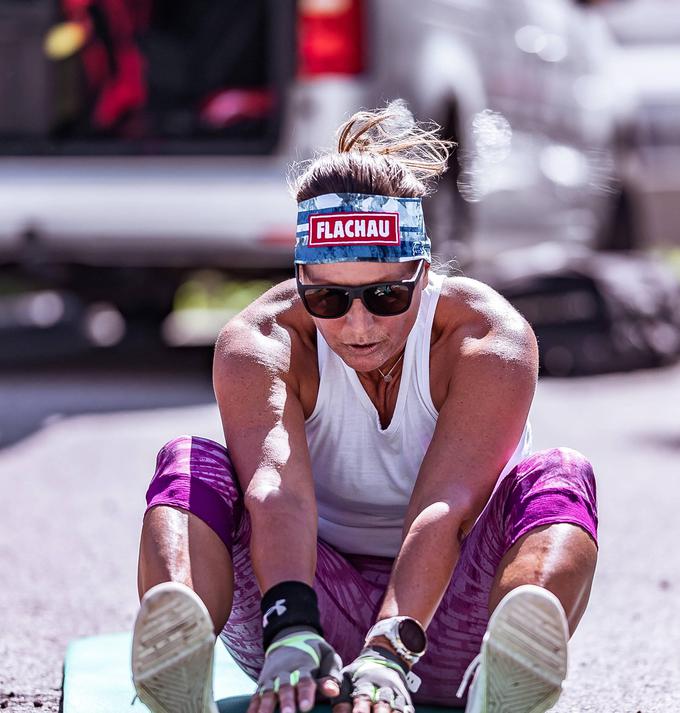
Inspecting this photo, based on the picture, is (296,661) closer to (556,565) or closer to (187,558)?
(187,558)

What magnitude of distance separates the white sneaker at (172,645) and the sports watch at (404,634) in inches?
11.4

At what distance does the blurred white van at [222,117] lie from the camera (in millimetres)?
6359

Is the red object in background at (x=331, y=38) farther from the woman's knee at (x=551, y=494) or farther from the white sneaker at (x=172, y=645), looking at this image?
the white sneaker at (x=172, y=645)

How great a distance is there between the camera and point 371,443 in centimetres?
291

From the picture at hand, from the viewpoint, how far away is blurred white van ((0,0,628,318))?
6359 mm

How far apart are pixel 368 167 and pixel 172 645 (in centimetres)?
98

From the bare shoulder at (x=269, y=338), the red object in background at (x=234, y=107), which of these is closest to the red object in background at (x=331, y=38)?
the red object in background at (x=234, y=107)

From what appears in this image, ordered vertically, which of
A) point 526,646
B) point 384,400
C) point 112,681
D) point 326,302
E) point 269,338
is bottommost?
point 112,681

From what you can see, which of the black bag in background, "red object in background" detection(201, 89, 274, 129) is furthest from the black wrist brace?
the black bag in background

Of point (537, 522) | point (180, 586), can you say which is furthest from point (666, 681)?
point (180, 586)

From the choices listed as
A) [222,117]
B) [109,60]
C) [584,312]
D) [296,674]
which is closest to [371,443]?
[296,674]

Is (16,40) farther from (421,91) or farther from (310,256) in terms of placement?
(310,256)

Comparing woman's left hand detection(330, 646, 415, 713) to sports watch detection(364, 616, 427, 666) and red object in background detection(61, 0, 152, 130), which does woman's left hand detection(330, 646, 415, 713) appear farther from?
red object in background detection(61, 0, 152, 130)

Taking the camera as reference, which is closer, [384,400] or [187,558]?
[187,558]
